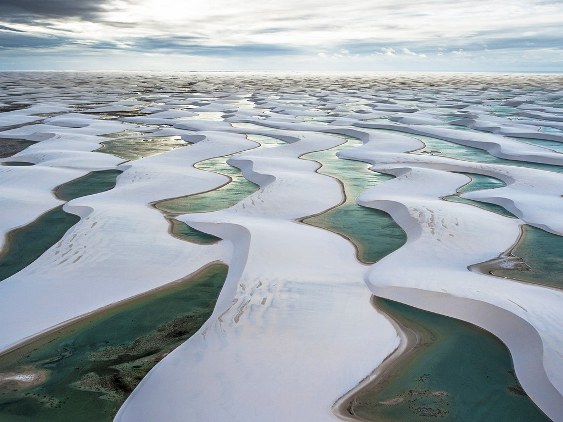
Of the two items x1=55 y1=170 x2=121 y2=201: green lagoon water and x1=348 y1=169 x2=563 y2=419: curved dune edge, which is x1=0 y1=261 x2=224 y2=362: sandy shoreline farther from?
x1=55 y1=170 x2=121 y2=201: green lagoon water

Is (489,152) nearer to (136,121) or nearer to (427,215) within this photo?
(427,215)

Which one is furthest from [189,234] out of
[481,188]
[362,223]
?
[481,188]

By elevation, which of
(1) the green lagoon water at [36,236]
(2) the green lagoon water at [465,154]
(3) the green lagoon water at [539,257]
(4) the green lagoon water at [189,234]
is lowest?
(2) the green lagoon water at [465,154]

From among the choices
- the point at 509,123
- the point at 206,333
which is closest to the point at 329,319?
the point at 206,333

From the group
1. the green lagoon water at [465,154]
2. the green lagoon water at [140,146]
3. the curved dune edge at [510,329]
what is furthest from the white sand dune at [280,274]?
the green lagoon water at [140,146]

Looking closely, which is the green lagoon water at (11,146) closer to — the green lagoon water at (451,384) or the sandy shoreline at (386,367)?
the sandy shoreline at (386,367)
